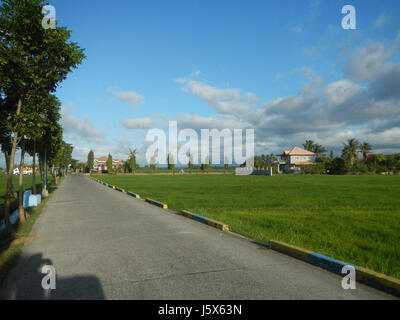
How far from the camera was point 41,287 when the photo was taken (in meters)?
4.61

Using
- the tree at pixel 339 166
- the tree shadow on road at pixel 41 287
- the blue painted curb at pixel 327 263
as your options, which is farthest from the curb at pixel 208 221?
the tree at pixel 339 166

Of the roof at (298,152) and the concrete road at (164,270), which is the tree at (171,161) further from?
the concrete road at (164,270)

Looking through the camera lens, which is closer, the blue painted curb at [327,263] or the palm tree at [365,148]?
the blue painted curb at [327,263]

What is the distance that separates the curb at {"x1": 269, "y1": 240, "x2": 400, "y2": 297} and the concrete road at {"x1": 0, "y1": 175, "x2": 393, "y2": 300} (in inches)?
7.4

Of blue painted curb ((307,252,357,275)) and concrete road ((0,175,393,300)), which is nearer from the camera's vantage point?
concrete road ((0,175,393,300))

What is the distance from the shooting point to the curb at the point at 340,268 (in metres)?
4.37

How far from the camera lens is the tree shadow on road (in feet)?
13.9

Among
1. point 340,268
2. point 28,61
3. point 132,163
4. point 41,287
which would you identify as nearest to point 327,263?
point 340,268

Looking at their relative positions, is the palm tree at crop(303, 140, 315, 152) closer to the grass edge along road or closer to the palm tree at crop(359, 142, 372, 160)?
the palm tree at crop(359, 142, 372, 160)

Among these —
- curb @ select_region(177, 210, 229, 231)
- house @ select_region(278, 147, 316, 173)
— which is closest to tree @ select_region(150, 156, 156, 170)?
house @ select_region(278, 147, 316, 173)

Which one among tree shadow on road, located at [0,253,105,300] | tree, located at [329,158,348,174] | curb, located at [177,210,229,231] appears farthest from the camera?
tree, located at [329,158,348,174]
